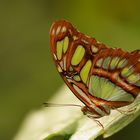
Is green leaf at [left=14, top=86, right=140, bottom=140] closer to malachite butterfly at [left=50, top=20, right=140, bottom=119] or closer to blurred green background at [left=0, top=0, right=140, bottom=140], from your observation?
malachite butterfly at [left=50, top=20, right=140, bottom=119]

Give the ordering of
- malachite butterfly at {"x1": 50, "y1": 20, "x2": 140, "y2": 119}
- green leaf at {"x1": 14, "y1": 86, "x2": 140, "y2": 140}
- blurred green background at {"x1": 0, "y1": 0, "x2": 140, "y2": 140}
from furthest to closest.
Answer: blurred green background at {"x1": 0, "y1": 0, "x2": 140, "y2": 140}
malachite butterfly at {"x1": 50, "y1": 20, "x2": 140, "y2": 119}
green leaf at {"x1": 14, "y1": 86, "x2": 140, "y2": 140}

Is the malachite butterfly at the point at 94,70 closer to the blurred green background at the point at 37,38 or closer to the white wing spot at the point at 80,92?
the white wing spot at the point at 80,92

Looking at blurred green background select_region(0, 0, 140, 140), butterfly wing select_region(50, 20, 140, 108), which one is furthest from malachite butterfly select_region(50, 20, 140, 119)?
blurred green background select_region(0, 0, 140, 140)

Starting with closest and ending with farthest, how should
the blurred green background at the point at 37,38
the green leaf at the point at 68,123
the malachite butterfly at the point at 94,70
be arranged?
1. the green leaf at the point at 68,123
2. the malachite butterfly at the point at 94,70
3. the blurred green background at the point at 37,38

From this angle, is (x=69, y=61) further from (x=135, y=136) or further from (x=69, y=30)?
(x=135, y=136)

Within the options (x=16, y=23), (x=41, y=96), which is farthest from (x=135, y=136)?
(x=16, y=23)

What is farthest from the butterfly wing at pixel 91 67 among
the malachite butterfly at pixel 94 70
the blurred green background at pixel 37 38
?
the blurred green background at pixel 37 38
